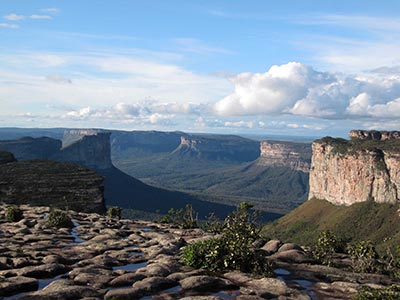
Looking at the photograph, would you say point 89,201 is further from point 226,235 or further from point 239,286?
point 239,286

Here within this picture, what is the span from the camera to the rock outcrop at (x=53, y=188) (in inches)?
3583

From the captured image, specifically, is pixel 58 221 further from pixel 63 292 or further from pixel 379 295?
pixel 379 295

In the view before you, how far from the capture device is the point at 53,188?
314 ft

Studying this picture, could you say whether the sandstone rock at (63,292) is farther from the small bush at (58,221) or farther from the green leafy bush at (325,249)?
the small bush at (58,221)

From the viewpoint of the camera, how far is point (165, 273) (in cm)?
3241

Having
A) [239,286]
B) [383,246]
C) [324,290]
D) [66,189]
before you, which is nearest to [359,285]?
[324,290]

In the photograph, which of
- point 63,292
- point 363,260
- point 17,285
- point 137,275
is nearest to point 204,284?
point 137,275

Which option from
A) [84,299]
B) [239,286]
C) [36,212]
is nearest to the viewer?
[84,299]

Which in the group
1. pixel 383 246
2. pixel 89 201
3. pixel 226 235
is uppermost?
pixel 226 235

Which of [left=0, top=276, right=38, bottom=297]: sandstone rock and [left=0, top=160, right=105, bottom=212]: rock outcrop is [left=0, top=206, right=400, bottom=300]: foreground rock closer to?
[left=0, top=276, right=38, bottom=297]: sandstone rock

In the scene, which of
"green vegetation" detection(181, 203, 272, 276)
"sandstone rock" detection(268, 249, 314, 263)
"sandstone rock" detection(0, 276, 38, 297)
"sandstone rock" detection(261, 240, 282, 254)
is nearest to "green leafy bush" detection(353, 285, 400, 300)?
"green vegetation" detection(181, 203, 272, 276)

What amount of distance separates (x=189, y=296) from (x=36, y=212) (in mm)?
47502

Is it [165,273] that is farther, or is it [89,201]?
[89,201]

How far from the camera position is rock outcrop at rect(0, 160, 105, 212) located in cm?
9100
